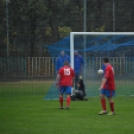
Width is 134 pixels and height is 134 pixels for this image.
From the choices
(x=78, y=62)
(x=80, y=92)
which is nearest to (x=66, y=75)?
(x=80, y=92)

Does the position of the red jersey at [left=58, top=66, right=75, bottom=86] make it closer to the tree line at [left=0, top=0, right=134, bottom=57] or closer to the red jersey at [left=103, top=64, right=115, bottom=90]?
the red jersey at [left=103, top=64, right=115, bottom=90]

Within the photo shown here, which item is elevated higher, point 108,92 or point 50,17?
point 50,17

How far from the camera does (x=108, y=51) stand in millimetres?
26953

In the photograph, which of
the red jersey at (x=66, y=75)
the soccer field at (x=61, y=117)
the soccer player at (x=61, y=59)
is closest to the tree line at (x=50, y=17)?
the soccer player at (x=61, y=59)

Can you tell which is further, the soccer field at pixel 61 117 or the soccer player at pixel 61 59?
the soccer player at pixel 61 59

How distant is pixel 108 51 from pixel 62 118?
889 centimetres

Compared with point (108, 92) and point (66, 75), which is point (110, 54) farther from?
point (108, 92)

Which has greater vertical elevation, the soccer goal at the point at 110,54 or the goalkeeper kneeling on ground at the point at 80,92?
the soccer goal at the point at 110,54

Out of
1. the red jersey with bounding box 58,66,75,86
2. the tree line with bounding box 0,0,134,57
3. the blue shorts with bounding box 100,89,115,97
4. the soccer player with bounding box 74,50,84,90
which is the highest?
the tree line with bounding box 0,0,134,57

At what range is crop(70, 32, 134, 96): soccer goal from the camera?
26641 millimetres

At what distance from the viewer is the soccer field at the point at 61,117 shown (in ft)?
51.1

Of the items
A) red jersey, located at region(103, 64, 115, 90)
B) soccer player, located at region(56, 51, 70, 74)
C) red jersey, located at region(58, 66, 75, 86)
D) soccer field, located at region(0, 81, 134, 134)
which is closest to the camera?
soccer field, located at region(0, 81, 134, 134)

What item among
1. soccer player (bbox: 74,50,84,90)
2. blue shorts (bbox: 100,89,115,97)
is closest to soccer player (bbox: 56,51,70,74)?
soccer player (bbox: 74,50,84,90)

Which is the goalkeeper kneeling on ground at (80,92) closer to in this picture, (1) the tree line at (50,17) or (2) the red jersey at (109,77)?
(1) the tree line at (50,17)
